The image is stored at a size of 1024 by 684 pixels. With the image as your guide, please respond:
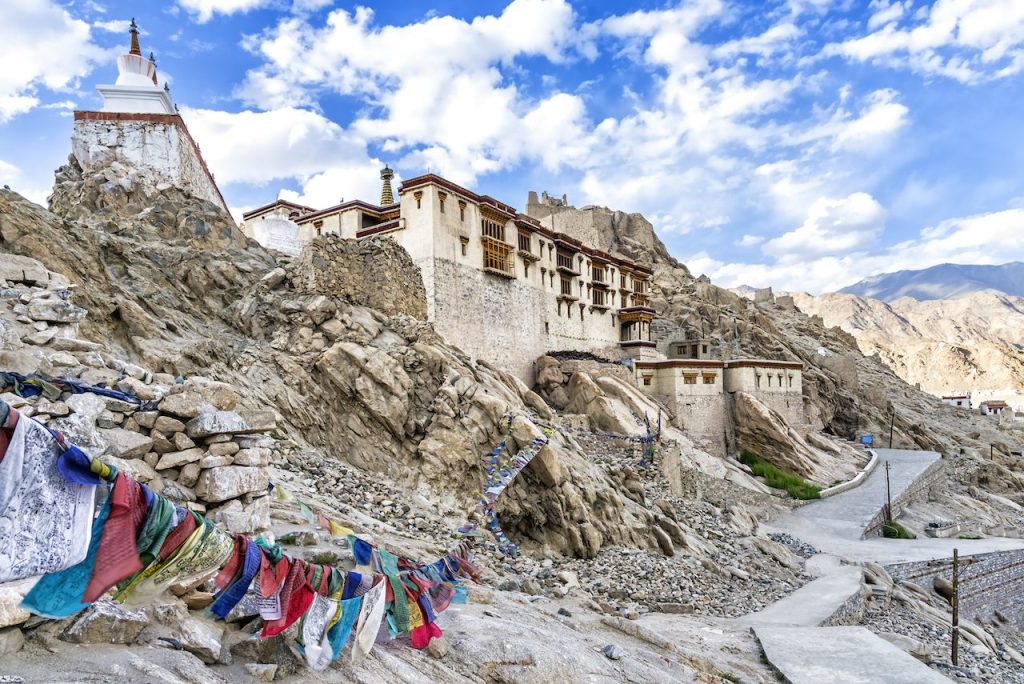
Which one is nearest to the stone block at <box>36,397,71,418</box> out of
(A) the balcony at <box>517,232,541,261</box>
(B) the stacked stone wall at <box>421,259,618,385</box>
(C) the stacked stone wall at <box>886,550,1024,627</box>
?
(B) the stacked stone wall at <box>421,259,618,385</box>

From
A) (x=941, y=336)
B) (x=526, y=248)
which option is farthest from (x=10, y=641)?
(x=941, y=336)

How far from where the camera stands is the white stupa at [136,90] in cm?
2883

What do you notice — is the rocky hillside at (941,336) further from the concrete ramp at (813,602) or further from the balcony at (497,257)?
the concrete ramp at (813,602)

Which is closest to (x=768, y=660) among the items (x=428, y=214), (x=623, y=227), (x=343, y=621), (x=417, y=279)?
(x=343, y=621)

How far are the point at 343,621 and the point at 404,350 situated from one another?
1336 cm

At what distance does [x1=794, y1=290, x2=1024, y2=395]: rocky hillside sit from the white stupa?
100472 millimetres

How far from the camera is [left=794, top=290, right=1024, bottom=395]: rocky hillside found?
342 feet

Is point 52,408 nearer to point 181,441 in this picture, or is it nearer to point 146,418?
point 146,418

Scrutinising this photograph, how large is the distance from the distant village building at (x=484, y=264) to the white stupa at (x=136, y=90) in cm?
738

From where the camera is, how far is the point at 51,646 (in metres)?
4.05

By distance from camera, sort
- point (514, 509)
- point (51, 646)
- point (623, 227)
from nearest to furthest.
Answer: point (51, 646), point (514, 509), point (623, 227)

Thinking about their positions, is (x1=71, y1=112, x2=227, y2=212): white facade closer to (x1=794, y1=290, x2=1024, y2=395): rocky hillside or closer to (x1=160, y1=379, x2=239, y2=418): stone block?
(x1=160, y1=379, x2=239, y2=418): stone block

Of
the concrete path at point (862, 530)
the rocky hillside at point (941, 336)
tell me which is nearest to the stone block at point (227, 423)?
the concrete path at point (862, 530)

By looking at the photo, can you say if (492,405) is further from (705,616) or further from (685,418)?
(685,418)
